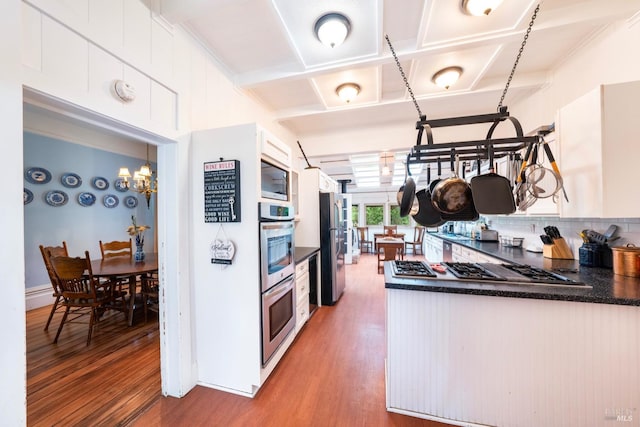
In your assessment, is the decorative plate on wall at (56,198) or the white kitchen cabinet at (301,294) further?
the decorative plate on wall at (56,198)

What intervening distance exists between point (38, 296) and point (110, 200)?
5.72 ft

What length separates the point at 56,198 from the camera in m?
3.59

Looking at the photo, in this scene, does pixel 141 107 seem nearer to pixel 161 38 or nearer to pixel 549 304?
pixel 161 38

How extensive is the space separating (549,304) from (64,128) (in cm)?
620

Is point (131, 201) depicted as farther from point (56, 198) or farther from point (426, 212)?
point (426, 212)

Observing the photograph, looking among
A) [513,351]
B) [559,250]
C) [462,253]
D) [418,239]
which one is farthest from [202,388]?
[418,239]

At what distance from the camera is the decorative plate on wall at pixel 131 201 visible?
463 cm

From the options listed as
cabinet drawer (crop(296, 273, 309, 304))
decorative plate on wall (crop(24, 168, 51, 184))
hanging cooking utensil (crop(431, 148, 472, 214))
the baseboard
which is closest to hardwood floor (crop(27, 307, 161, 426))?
the baseboard

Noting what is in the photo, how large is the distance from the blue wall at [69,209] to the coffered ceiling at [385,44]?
3.52 m

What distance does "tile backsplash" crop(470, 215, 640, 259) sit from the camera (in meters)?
1.78

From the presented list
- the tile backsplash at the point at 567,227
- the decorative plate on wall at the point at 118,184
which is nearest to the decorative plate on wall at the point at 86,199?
the decorative plate on wall at the point at 118,184

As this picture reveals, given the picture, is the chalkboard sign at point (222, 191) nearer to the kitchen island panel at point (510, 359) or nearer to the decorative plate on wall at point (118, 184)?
the kitchen island panel at point (510, 359)

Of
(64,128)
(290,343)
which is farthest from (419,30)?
(64,128)

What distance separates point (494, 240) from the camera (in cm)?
365
